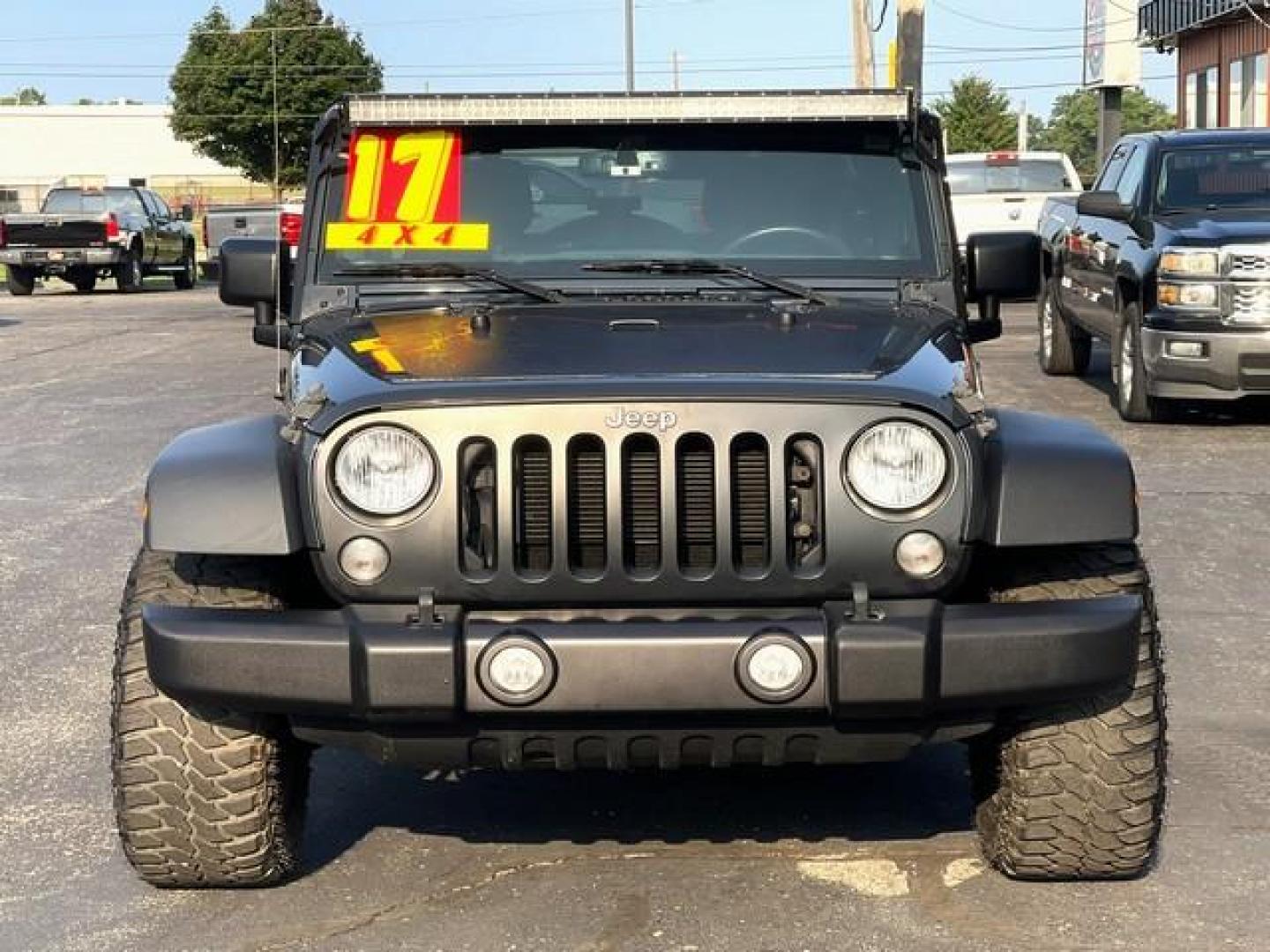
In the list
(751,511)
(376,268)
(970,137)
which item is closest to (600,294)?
(376,268)

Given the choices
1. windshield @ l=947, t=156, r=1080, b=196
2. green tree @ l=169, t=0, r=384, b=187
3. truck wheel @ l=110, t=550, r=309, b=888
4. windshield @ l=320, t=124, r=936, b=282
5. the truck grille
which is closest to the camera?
the truck grille

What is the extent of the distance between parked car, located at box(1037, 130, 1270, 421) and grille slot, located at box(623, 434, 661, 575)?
8.06 metres

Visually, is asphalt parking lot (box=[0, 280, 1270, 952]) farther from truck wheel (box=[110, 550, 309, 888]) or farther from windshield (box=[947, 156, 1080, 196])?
windshield (box=[947, 156, 1080, 196])

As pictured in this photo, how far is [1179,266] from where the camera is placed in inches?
463

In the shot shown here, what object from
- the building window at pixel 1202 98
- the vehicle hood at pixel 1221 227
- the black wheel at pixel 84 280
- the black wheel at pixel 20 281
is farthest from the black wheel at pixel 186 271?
the vehicle hood at pixel 1221 227

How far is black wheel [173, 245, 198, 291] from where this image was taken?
3375 centimetres

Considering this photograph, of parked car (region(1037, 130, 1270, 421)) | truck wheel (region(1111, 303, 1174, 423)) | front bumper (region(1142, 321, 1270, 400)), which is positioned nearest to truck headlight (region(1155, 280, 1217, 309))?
parked car (region(1037, 130, 1270, 421))

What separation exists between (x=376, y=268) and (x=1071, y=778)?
86.5 inches

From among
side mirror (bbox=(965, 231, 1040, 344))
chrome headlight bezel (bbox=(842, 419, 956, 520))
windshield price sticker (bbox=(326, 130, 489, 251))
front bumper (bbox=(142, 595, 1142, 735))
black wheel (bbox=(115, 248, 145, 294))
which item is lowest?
black wheel (bbox=(115, 248, 145, 294))

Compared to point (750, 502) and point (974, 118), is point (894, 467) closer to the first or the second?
point (750, 502)

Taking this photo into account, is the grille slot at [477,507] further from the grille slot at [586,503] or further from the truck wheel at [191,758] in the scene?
the truck wheel at [191,758]

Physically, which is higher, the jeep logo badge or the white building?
the white building

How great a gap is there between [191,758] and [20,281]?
29.3m

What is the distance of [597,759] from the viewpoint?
4.11m
